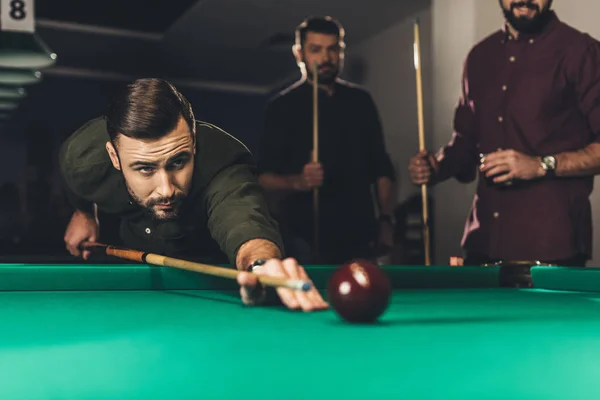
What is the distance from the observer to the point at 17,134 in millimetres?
7543

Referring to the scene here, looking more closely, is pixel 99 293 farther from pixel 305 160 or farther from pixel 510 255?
pixel 305 160

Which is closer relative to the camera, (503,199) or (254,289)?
(254,289)

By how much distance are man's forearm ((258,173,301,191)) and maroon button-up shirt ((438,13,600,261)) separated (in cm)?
111

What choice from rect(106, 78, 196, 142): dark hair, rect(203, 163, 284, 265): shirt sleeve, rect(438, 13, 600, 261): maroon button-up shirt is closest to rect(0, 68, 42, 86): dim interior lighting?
rect(106, 78, 196, 142): dark hair

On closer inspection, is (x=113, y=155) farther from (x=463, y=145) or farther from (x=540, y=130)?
(x=540, y=130)

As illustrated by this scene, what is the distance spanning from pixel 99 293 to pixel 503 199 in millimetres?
2062

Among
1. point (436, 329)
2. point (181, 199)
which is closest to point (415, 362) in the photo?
point (436, 329)

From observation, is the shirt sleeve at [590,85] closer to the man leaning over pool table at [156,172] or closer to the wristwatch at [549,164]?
the wristwatch at [549,164]

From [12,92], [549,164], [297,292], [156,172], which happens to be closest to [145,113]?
[156,172]

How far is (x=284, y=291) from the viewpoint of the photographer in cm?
139

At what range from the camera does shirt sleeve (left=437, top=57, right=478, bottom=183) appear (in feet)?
11.6

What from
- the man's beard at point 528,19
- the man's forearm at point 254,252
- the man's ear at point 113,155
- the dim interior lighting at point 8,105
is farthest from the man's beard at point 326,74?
the dim interior lighting at point 8,105

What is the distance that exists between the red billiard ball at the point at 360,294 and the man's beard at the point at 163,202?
165 centimetres

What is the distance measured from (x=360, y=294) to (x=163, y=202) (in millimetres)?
1762
